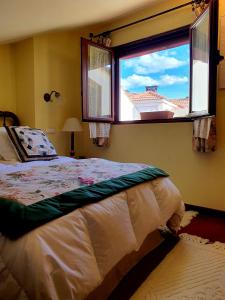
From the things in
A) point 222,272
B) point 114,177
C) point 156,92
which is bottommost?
point 222,272

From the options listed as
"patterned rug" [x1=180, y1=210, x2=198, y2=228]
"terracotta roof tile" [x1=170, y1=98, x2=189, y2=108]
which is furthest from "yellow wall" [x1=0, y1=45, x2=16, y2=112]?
"patterned rug" [x1=180, y1=210, x2=198, y2=228]

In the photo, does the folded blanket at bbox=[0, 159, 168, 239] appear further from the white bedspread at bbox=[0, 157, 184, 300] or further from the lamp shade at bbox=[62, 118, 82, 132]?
the lamp shade at bbox=[62, 118, 82, 132]

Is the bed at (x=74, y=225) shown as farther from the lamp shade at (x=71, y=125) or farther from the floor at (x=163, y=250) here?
the lamp shade at (x=71, y=125)

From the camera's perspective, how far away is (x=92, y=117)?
130 inches

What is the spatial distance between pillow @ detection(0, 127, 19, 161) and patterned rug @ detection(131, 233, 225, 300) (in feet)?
5.39

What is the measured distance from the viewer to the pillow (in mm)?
2398

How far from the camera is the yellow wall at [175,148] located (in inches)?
105

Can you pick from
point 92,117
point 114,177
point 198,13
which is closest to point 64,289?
point 114,177

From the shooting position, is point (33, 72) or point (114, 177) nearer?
point (114, 177)

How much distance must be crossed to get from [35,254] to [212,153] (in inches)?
91.6

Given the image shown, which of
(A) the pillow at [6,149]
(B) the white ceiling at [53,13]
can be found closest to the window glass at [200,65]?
(B) the white ceiling at [53,13]

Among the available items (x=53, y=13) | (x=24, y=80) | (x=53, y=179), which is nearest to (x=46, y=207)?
(x=53, y=179)

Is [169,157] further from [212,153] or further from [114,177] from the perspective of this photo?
[114,177]

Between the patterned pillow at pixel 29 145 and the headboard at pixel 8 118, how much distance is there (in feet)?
2.72
